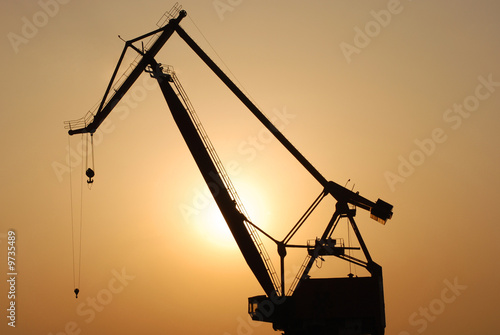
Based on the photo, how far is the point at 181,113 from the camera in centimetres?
3747

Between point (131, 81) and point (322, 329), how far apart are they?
18.0m

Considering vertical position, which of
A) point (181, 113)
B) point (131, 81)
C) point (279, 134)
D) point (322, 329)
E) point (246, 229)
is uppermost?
point (131, 81)

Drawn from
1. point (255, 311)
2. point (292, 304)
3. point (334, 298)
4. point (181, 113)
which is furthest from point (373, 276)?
point (181, 113)

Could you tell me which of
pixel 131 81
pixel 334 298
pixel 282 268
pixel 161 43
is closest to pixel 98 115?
pixel 131 81

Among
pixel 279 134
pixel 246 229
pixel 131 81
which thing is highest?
pixel 131 81

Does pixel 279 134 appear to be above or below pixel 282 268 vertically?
above

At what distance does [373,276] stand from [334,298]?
8.88 ft

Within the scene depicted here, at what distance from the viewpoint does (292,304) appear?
36.2 meters

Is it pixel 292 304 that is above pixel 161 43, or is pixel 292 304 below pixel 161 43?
below

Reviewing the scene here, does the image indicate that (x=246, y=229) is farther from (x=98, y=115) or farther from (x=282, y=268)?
(x=98, y=115)

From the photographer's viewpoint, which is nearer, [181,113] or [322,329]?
[322,329]

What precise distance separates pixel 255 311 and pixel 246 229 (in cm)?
514

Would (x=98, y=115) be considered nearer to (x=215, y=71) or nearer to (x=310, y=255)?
(x=215, y=71)

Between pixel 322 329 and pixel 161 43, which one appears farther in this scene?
pixel 161 43
